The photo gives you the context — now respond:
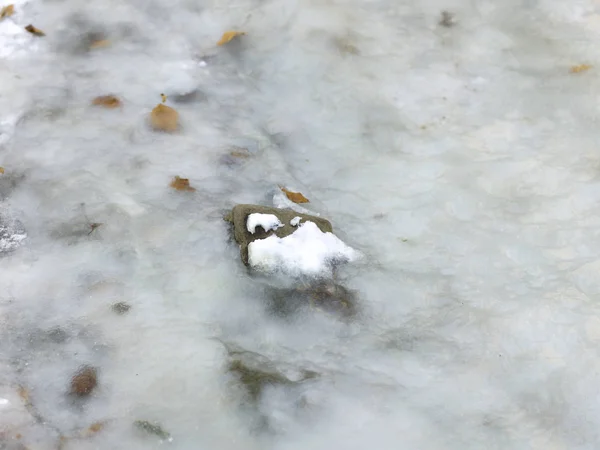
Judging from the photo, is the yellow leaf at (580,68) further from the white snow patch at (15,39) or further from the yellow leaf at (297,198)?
the white snow patch at (15,39)

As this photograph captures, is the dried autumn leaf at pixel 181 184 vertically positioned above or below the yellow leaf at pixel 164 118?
below

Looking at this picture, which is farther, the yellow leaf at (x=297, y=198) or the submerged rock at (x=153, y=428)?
the yellow leaf at (x=297, y=198)

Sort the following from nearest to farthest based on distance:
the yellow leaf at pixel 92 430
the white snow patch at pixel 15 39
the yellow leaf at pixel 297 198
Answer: the yellow leaf at pixel 92 430 < the yellow leaf at pixel 297 198 < the white snow patch at pixel 15 39

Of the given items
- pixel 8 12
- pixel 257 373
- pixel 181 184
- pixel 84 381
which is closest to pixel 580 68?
pixel 181 184

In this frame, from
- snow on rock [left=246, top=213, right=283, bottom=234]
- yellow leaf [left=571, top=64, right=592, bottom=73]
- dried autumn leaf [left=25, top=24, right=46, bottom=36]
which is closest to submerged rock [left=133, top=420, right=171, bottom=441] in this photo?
snow on rock [left=246, top=213, right=283, bottom=234]

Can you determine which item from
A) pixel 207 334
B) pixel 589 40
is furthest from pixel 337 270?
pixel 589 40

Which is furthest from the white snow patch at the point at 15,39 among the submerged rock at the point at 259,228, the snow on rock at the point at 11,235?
the submerged rock at the point at 259,228

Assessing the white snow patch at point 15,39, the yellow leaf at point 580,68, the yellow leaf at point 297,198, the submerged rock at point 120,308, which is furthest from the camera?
the white snow patch at point 15,39
